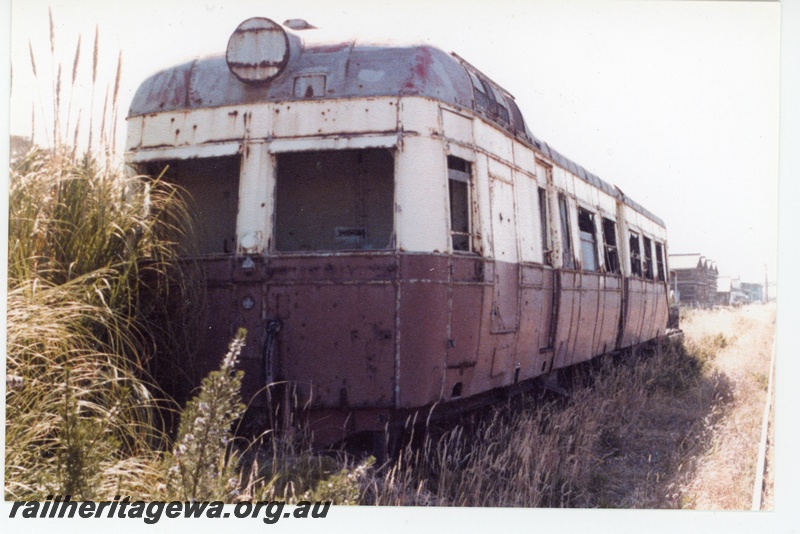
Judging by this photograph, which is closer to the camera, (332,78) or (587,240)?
(332,78)

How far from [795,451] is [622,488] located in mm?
1057

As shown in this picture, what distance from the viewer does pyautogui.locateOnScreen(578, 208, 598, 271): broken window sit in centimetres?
754

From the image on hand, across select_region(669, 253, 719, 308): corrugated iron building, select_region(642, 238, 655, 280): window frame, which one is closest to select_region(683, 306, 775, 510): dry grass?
select_region(669, 253, 719, 308): corrugated iron building

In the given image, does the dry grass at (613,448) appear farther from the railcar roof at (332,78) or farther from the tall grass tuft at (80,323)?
the railcar roof at (332,78)

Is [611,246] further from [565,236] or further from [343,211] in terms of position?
[343,211]

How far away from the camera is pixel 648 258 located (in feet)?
32.8

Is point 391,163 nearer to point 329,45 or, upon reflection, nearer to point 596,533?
point 329,45

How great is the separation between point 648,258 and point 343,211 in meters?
5.75

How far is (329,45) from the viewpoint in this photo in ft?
16.5

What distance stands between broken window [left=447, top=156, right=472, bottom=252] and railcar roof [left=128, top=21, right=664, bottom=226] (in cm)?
38

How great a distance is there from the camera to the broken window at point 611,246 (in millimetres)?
8375

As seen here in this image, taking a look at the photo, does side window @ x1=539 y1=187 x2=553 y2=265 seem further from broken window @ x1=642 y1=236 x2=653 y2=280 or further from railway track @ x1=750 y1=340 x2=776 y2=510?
broken window @ x1=642 y1=236 x2=653 y2=280

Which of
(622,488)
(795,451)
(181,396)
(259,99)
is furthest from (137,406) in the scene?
(795,451)

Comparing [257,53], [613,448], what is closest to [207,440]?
[257,53]
